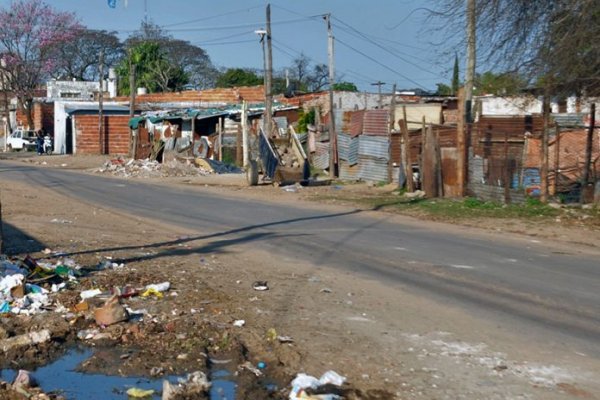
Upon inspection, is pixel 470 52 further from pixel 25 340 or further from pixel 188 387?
pixel 188 387

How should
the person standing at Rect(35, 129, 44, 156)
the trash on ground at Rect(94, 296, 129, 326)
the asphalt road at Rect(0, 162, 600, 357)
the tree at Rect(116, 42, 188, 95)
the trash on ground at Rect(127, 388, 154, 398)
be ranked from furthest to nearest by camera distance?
the tree at Rect(116, 42, 188, 95), the person standing at Rect(35, 129, 44, 156), the asphalt road at Rect(0, 162, 600, 357), the trash on ground at Rect(94, 296, 129, 326), the trash on ground at Rect(127, 388, 154, 398)

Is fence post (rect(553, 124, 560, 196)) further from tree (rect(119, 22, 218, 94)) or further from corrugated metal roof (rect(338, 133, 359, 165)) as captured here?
tree (rect(119, 22, 218, 94))

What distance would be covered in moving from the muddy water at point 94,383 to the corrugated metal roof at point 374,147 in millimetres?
21541

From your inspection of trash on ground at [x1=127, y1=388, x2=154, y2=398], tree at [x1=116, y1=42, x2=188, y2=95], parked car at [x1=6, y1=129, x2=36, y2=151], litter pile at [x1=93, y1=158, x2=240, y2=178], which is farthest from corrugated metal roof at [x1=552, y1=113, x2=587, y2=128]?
tree at [x1=116, y1=42, x2=188, y2=95]

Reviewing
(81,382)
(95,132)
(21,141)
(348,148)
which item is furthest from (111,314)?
(21,141)

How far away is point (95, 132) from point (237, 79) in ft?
99.1

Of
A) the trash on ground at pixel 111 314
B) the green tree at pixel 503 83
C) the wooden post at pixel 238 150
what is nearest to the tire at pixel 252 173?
the wooden post at pixel 238 150

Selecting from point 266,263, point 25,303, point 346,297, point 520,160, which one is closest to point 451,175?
point 520,160

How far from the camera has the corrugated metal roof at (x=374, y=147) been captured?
28.0 m

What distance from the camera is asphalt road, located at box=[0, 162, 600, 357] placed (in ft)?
30.1

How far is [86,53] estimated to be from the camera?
269 feet

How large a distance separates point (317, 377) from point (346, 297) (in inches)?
121

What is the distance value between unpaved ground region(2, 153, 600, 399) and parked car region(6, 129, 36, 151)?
4987 cm

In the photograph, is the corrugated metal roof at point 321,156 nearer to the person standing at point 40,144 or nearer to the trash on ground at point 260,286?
the trash on ground at point 260,286
